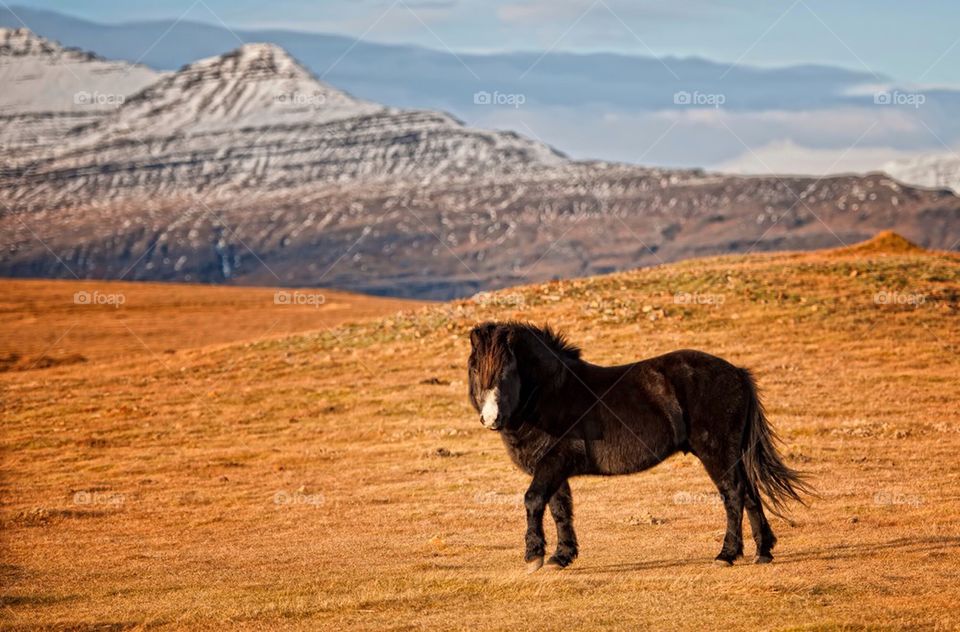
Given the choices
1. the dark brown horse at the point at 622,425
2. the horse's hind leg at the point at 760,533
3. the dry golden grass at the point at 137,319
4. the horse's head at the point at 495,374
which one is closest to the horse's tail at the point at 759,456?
the dark brown horse at the point at 622,425

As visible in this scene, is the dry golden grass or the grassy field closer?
the grassy field

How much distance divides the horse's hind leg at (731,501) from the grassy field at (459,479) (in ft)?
1.93

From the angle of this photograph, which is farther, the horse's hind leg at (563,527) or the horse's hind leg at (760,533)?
the horse's hind leg at (760,533)

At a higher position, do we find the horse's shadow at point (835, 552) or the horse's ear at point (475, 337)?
the horse's ear at point (475, 337)

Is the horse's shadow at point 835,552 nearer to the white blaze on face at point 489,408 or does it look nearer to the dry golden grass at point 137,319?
the white blaze on face at point 489,408

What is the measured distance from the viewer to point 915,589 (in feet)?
39.9

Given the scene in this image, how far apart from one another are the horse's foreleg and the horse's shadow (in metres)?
A: 0.64

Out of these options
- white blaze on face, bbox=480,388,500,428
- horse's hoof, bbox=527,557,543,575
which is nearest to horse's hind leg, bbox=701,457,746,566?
horse's hoof, bbox=527,557,543,575

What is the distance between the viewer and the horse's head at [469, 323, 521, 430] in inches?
492

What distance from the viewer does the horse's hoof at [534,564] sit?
1334 centimetres

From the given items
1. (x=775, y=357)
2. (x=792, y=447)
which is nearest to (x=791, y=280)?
(x=775, y=357)

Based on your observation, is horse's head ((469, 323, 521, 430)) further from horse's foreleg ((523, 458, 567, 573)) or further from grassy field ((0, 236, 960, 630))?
grassy field ((0, 236, 960, 630))

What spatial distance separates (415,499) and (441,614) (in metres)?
10.9

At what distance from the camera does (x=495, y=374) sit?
12680 mm
